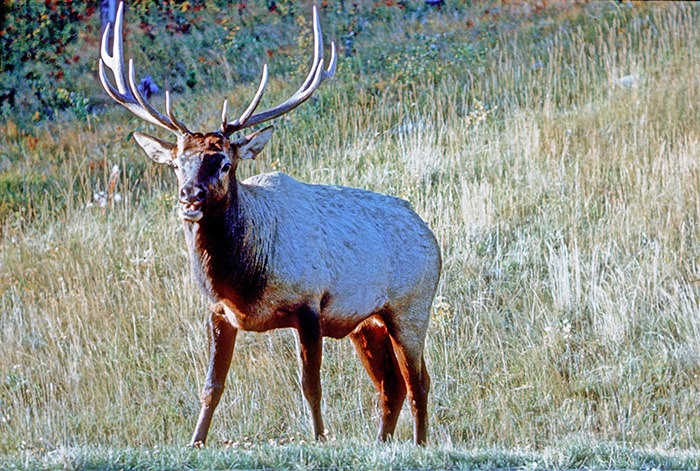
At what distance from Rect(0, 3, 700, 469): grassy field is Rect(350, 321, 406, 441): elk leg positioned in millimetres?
385

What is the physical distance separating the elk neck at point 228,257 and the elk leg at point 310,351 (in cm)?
28

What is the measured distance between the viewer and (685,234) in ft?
33.4

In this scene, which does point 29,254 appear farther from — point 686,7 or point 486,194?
point 686,7

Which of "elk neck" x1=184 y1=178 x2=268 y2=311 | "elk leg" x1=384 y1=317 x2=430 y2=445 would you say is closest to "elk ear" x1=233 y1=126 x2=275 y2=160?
"elk neck" x1=184 y1=178 x2=268 y2=311

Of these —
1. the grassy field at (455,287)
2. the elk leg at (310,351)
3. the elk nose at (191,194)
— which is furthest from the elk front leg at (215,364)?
the elk nose at (191,194)

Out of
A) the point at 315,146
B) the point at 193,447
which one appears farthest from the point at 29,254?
the point at 193,447

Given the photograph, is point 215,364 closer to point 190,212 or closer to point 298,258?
point 298,258

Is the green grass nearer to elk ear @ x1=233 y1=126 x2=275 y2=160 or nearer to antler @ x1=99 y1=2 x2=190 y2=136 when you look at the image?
elk ear @ x1=233 y1=126 x2=275 y2=160

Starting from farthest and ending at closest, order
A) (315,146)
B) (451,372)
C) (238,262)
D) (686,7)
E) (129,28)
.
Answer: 1. (129,28)
2. (686,7)
3. (315,146)
4. (451,372)
5. (238,262)

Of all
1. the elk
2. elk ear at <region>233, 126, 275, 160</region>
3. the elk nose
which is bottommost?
the elk

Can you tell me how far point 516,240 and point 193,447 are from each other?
487cm

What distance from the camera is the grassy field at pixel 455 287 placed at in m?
8.48

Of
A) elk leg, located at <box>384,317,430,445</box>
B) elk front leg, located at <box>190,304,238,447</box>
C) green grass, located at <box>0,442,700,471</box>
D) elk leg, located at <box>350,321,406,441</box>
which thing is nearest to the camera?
green grass, located at <box>0,442,700,471</box>

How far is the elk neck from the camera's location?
607 centimetres
